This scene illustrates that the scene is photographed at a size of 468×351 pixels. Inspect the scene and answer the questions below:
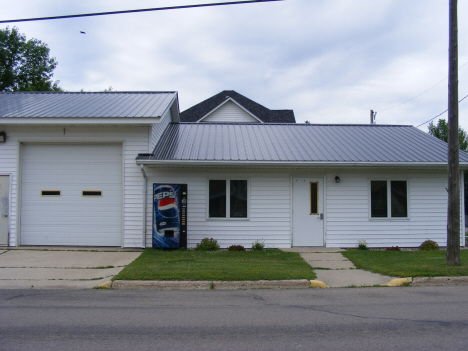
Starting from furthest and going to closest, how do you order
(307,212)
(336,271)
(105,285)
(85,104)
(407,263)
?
(85,104), (307,212), (407,263), (336,271), (105,285)

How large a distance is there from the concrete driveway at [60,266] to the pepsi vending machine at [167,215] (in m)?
0.84

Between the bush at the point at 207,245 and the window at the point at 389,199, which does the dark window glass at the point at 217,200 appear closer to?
the bush at the point at 207,245

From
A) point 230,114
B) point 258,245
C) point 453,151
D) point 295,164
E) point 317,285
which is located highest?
point 230,114

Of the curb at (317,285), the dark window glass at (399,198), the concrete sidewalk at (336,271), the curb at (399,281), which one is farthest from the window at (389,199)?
the curb at (317,285)

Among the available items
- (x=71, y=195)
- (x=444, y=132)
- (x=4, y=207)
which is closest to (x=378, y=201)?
(x=71, y=195)

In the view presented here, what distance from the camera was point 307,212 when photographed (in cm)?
1388

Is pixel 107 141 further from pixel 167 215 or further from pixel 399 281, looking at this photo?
pixel 399 281

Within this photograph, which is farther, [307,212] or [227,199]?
[307,212]

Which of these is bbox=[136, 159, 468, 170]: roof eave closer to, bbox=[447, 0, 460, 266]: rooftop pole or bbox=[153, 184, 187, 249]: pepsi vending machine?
bbox=[153, 184, 187, 249]: pepsi vending machine

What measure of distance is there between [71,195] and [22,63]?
1476 inches

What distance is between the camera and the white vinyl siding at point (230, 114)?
29405 millimetres

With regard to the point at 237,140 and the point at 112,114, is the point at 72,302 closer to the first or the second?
the point at 112,114

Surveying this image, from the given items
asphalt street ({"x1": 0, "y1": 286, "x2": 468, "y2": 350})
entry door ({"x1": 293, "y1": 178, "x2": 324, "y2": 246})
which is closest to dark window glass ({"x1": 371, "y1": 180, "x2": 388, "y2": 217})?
entry door ({"x1": 293, "y1": 178, "x2": 324, "y2": 246})

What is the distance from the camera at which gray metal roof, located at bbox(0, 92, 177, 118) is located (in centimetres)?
1324
